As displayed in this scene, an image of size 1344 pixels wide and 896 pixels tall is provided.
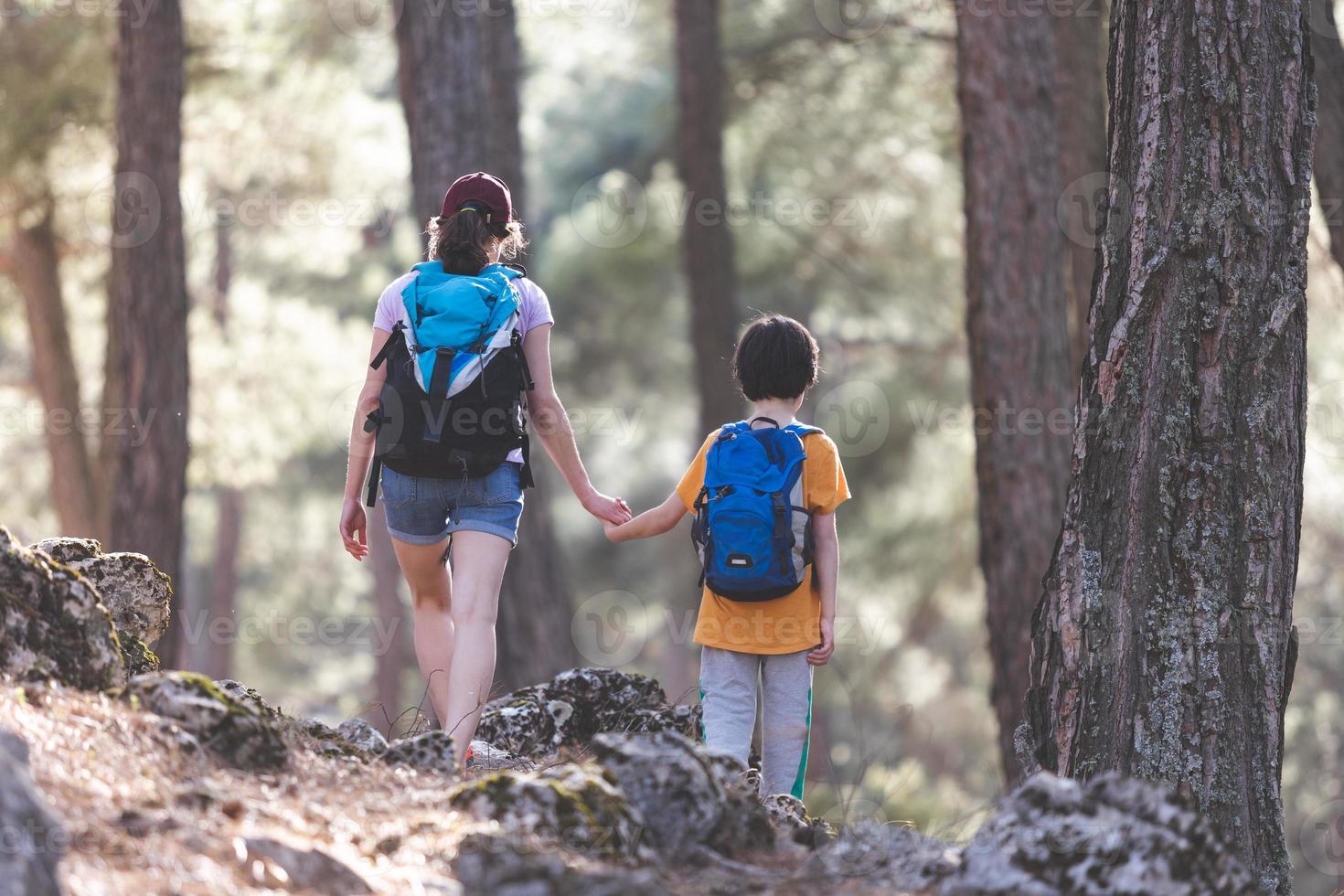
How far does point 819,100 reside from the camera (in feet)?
48.3

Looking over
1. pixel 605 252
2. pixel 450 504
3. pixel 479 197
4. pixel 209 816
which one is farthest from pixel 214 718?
pixel 605 252

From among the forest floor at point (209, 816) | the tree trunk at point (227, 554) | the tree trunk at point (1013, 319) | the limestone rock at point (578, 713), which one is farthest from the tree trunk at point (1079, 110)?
the tree trunk at point (227, 554)

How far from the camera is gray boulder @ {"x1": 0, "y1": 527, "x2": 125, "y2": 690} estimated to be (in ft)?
11.4

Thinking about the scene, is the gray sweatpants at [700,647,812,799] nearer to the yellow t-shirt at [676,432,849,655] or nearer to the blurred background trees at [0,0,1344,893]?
the yellow t-shirt at [676,432,849,655]

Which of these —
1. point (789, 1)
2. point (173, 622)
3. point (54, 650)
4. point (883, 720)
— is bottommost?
point (883, 720)

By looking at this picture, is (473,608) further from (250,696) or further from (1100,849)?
(1100,849)

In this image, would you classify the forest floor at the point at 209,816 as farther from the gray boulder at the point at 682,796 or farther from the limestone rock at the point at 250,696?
the limestone rock at the point at 250,696

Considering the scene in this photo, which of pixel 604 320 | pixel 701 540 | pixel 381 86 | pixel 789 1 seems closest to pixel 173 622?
pixel 701 540

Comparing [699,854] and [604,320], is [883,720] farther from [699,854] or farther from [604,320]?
[699,854]

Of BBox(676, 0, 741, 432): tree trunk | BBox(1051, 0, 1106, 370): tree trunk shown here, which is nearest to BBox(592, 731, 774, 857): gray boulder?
BBox(1051, 0, 1106, 370): tree trunk

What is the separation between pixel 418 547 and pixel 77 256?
10548 mm

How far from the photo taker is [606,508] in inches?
178

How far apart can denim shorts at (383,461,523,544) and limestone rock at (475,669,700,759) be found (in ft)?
3.13

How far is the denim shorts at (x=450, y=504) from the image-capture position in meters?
4.22
